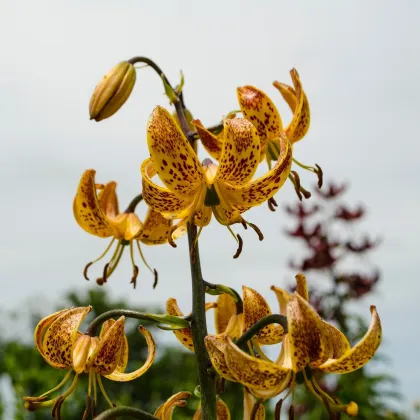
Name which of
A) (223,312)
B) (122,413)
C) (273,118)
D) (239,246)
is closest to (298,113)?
(273,118)

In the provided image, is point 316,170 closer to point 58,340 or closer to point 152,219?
point 152,219

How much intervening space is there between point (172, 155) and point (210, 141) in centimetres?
11

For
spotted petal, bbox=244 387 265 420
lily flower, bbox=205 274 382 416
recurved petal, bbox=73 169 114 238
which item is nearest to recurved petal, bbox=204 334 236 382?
lily flower, bbox=205 274 382 416

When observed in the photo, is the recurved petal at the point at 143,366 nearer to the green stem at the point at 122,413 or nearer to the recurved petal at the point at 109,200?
the green stem at the point at 122,413

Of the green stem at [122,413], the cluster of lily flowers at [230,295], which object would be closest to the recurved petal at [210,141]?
the cluster of lily flowers at [230,295]

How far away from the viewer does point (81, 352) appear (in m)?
1.40

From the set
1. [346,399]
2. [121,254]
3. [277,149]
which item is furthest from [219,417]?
[346,399]

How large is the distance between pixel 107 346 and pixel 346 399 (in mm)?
1986

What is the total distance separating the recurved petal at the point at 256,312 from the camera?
1464mm

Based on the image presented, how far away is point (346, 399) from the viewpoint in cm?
316

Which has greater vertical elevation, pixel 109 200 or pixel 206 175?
pixel 206 175

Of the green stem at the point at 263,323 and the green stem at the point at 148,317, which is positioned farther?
the green stem at the point at 148,317

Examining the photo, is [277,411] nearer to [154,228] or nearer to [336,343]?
[336,343]

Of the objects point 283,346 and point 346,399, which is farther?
point 346,399
